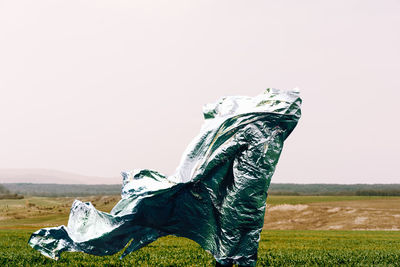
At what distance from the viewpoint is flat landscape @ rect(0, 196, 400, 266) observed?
12180 mm

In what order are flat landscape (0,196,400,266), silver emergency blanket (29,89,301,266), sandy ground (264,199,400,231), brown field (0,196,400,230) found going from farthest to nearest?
1. brown field (0,196,400,230)
2. sandy ground (264,199,400,231)
3. flat landscape (0,196,400,266)
4. silver emergency blanket (29,89,301,266)

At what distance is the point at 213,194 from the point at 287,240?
17.1m

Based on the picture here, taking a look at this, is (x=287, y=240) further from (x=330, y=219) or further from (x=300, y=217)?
(x=300, y=217)

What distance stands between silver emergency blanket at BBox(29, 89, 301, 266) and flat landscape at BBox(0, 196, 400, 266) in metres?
4.52

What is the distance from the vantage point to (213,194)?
6.39 meters

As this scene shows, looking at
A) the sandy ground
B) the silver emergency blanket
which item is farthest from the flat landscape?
the silver emergency blanket

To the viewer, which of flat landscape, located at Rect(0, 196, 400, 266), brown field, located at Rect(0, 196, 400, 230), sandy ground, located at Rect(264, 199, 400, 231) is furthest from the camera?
brown field, located at Rect(0, 196, 400, 230)

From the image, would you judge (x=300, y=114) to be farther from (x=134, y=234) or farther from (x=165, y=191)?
(x=134, y=234)

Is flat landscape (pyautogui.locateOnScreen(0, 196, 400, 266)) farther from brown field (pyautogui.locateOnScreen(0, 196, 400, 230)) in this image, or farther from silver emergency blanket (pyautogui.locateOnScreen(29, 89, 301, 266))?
silver emergency blanket (pyautogui.locateOnScreen(29, 89, 301, 266))

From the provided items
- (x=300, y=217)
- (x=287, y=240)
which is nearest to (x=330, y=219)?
(x=300, y=217)

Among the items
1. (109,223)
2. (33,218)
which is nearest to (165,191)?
(109,223)

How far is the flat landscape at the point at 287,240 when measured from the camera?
40.0ft

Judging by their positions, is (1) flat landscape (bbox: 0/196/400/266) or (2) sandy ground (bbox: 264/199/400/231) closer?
(1) flat landscape (bbox: 0/196/400/266)

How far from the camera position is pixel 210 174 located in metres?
6.39
